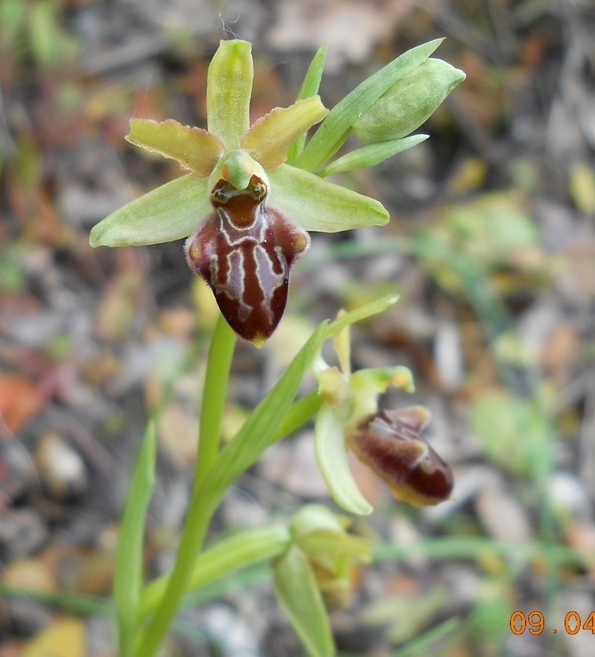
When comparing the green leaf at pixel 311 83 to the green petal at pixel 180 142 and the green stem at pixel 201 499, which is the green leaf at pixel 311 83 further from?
the green stem at pixel 201 499

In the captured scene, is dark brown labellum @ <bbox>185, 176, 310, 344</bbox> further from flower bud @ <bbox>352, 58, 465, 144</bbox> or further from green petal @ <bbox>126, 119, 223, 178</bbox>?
flower bud @ <bbox>352, 58, 465, 144</bbox>

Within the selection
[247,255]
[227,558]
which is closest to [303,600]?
[227,558]

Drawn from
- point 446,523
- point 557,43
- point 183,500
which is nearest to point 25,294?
point 183,500

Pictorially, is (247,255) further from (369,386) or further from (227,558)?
(227,558)

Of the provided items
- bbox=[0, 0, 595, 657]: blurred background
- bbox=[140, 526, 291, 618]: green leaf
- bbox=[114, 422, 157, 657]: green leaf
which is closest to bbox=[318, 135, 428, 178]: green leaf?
bbox=[114, 422, 157, 657]: green leaf

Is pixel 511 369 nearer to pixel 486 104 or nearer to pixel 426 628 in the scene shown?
pixel 426 628

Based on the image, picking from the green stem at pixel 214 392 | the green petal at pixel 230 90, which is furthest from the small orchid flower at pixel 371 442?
the green petal at pixel 230 90
